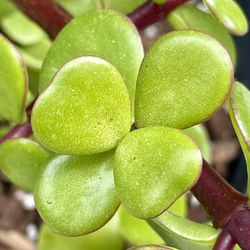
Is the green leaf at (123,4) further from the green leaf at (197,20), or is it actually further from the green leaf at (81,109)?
the green leaf at (81,109)

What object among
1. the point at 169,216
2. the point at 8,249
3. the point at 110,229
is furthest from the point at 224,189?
the point at 8,249

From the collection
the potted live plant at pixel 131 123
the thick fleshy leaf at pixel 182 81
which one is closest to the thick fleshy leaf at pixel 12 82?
the potted live plant at pixel 131 123

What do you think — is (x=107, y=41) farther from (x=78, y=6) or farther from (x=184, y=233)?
(x=78, y=6)

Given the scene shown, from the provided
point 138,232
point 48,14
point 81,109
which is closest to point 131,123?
point 81,109

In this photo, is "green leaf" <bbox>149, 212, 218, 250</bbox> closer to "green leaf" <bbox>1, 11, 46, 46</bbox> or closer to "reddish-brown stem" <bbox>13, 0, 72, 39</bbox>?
"reddish-brown stem" <bbox>13, 0, 72, 39</bbox>

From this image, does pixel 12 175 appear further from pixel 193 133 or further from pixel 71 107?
pixel 193 133

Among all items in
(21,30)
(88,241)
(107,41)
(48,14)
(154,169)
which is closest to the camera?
(154,169)
